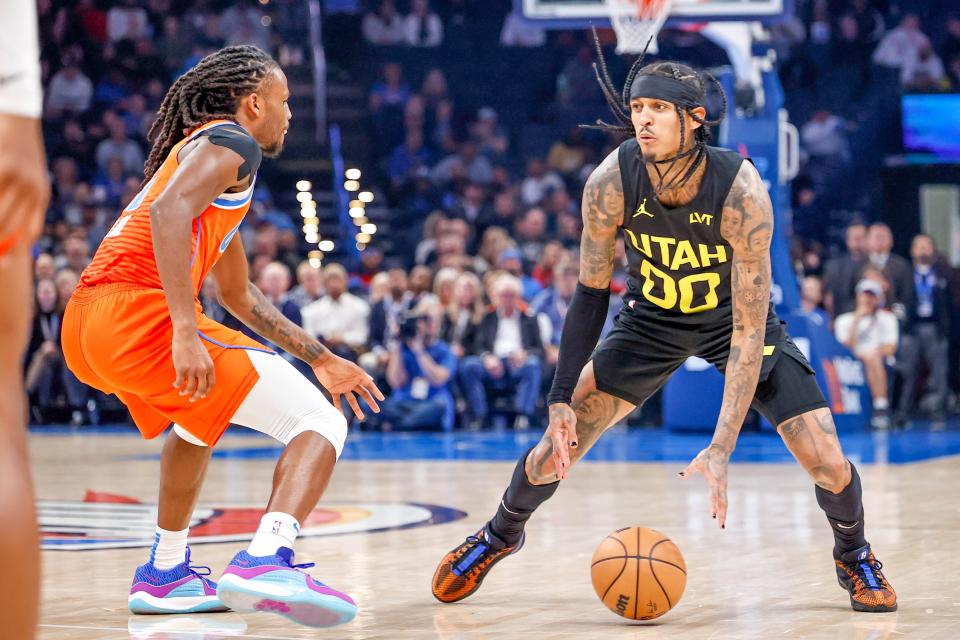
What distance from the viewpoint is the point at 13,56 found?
7.76ft

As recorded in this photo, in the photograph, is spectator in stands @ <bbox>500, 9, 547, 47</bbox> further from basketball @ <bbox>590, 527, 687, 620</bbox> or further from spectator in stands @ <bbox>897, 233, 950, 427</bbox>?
basketball @ <bbox>590, 527, 687, 620</bbox>

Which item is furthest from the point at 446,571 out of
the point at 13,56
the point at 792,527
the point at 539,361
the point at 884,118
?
the point at 884,118

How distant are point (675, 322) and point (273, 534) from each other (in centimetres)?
178

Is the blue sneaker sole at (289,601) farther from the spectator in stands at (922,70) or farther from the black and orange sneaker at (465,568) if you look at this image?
the spectator in stands at (922,70)

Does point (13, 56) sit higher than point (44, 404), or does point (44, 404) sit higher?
point (13, 56)

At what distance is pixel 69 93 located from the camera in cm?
2209

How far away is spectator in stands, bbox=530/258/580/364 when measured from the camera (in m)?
15.2

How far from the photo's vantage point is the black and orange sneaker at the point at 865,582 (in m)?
5.08

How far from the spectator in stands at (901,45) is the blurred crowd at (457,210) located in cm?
3

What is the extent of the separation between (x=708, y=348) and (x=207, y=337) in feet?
6.20

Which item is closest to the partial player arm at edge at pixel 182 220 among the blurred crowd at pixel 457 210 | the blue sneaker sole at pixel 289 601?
the blue sneaker sole at pixel 289 601

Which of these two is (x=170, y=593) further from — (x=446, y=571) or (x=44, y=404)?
(x=44, y=404)

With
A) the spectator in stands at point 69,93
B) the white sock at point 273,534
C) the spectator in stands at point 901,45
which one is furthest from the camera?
the spectator in stands at point 69,93

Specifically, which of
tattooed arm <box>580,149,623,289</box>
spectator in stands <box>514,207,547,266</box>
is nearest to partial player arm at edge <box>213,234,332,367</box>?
tattooed arm <box>580,149,623,289</box>
